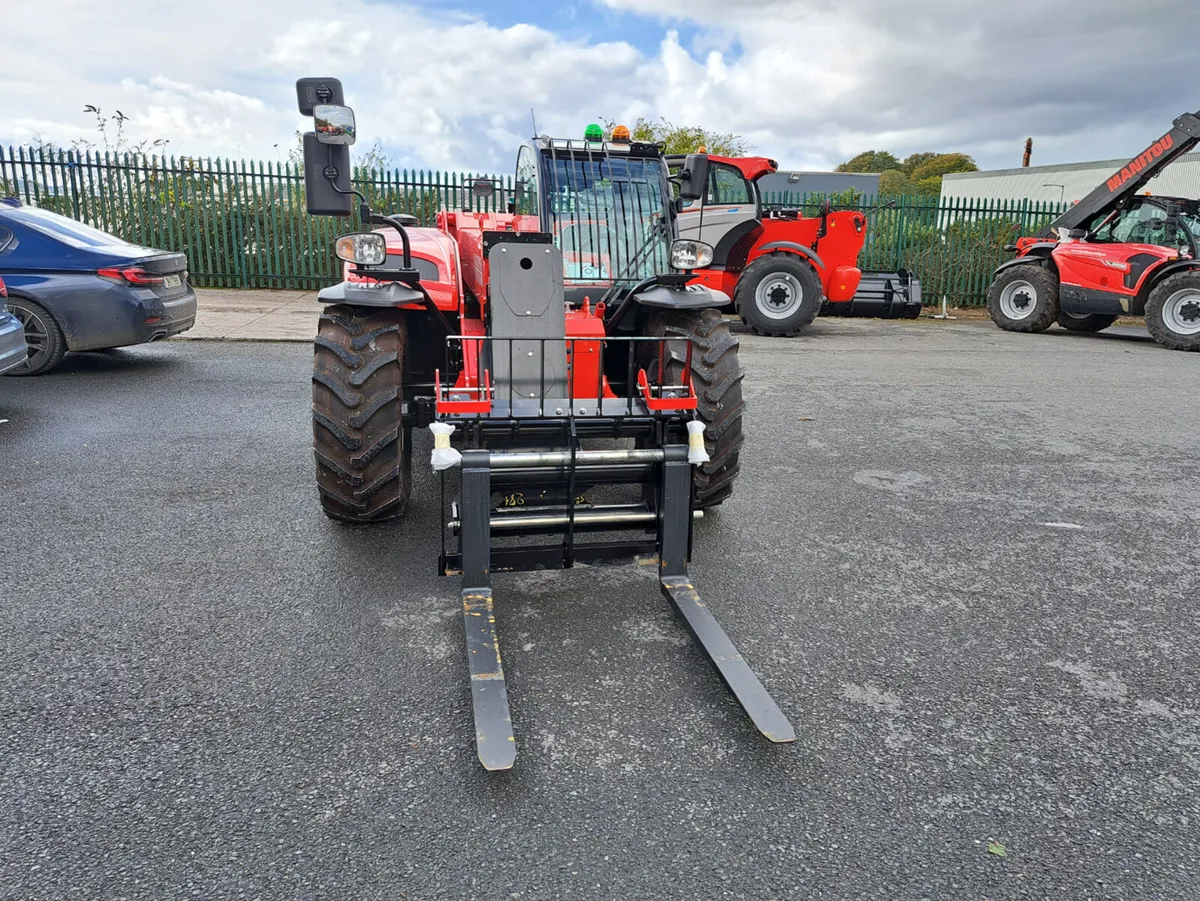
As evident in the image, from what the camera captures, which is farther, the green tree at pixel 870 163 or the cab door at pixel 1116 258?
the green tree at pixel 870 163

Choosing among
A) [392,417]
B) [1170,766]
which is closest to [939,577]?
[1170,766]

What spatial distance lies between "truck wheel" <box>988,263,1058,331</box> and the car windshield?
1397 cm

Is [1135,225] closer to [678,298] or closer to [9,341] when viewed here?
[678,298]

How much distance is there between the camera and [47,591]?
378 cm

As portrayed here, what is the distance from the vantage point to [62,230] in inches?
331

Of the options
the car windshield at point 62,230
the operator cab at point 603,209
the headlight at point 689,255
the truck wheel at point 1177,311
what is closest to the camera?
the headlight at point 689,255

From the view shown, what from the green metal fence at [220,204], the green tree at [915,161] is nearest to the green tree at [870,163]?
the green tree at [915,161]

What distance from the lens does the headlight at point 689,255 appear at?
4.46 metres

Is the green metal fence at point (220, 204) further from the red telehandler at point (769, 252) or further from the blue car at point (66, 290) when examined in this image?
the blue car at point (66, 290)

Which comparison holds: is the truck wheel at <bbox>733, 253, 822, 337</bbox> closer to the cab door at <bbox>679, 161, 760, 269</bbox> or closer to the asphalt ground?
the cab door at <bbox>679, 161, 760, 269</bbox>

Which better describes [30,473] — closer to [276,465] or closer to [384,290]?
[276,465]

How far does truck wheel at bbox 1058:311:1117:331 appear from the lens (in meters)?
15.2

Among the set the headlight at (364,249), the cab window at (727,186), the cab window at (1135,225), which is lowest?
the headlight at (364,249)

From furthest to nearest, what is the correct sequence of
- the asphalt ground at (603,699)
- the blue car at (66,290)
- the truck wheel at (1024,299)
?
1. the truck wheel at (1024,299)
2. the blue car at (66,290)
3. the asphalt ground at (603,699)
